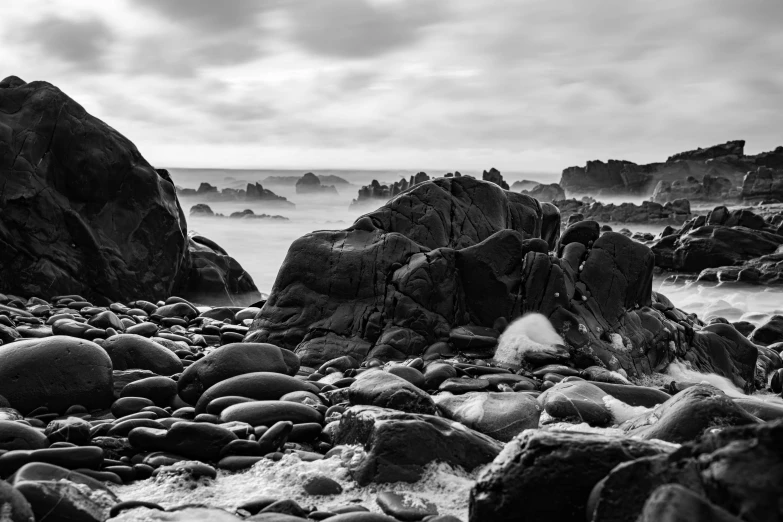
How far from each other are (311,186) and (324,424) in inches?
2455

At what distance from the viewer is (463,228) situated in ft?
26.8

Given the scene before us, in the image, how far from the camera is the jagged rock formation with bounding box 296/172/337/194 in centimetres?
6461

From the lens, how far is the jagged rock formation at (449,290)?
22.6ft

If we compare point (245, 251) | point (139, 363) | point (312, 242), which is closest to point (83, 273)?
point (312, 242)

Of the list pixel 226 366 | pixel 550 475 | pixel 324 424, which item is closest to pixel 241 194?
pixel 226 366

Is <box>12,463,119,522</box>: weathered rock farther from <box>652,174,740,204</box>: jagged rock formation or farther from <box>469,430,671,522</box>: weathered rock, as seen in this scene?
<box>652,174,740,204</box>: jagged rock formation

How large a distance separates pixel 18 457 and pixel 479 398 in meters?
2.70

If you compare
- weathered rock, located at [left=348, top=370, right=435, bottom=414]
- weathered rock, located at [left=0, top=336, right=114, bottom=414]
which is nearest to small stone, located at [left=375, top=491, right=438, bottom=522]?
weathered rock, located at [left=348, top=370, right=435, bottom=414]

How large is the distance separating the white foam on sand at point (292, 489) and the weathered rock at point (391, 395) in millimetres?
769

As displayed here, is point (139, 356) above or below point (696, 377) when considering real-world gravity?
above

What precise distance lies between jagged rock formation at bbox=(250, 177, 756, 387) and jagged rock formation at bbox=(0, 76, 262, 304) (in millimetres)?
3778

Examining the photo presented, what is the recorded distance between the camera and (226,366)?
5.09 metres

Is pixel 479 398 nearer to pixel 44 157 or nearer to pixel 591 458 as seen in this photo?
pixel 591 458

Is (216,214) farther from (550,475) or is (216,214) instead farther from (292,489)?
(550,475)
